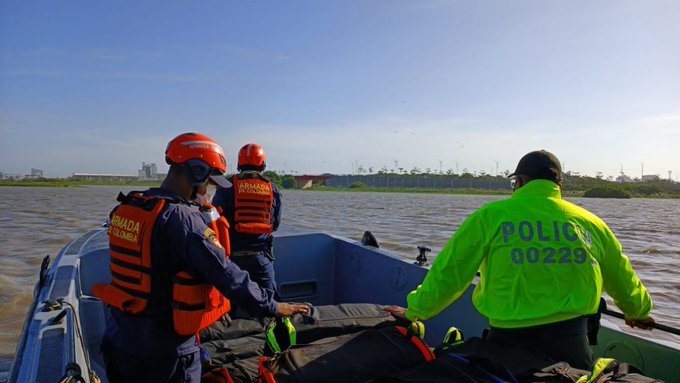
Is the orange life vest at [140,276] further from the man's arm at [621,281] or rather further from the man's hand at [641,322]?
the man's hand at [641,322]

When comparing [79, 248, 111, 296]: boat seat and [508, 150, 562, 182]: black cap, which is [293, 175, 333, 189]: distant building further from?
[508, 150, 562, 182]: black cap

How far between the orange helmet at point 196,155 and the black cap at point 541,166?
124 centimetres

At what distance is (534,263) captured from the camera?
163 centimetres

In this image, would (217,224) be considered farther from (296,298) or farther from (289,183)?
(289,183)

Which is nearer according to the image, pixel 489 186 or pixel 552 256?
pixel 552 256

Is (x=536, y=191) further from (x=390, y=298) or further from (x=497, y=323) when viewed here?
(x=390, y=298)

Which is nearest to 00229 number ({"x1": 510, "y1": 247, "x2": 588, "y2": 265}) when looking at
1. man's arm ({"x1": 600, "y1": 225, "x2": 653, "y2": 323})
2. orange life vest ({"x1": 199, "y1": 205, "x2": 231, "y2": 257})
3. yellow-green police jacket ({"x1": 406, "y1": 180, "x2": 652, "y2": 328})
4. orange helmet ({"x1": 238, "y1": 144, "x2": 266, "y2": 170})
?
yellow-green police jacket ({"x1": 406, "y1": 180, "x2": 652, "y2": 328})

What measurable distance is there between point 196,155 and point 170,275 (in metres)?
0.46

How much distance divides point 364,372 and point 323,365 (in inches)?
6.7

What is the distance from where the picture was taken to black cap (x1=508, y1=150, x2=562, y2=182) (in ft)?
5.90

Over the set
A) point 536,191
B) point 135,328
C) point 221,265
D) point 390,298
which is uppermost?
point 536,191

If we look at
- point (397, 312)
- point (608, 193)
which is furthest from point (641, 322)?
point (608, 193)

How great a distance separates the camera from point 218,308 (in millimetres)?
1807

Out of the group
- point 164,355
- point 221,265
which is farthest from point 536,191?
point 164,355
